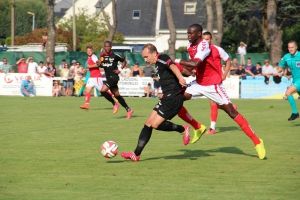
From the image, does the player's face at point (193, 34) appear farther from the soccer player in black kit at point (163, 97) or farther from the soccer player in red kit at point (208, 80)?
the soccer player in black kit at point (163, 97)

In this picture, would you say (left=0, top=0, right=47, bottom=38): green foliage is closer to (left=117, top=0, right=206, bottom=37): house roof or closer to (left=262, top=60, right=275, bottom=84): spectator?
(left=117, top=0, right=206, bottom=37): house roof

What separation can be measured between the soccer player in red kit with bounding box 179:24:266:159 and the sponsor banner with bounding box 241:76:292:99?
20.9m

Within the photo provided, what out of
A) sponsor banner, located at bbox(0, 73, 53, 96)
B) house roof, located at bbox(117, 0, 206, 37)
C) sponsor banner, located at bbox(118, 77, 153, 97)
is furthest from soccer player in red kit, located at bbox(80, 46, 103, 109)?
house roof, located at bbox(117, 0, 206, 37)

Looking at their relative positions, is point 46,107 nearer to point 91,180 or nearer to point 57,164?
point 57,164

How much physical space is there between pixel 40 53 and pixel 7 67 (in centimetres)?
1151

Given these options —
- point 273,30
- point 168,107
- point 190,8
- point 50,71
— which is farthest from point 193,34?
point 190,8

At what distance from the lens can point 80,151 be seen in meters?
14.4

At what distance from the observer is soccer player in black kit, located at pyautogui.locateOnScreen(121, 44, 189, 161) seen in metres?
12.8

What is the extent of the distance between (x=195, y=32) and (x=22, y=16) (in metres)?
106

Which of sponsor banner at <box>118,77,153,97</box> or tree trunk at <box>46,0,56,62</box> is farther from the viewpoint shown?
tree trunk at <box>46,0,56,62</box>

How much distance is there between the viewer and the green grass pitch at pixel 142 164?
10.1 meters

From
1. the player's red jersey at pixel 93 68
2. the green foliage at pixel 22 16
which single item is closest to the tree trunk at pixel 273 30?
the player's red jersey at pixel 93 68

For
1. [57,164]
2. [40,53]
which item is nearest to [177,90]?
[57,164]

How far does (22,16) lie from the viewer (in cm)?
11681
